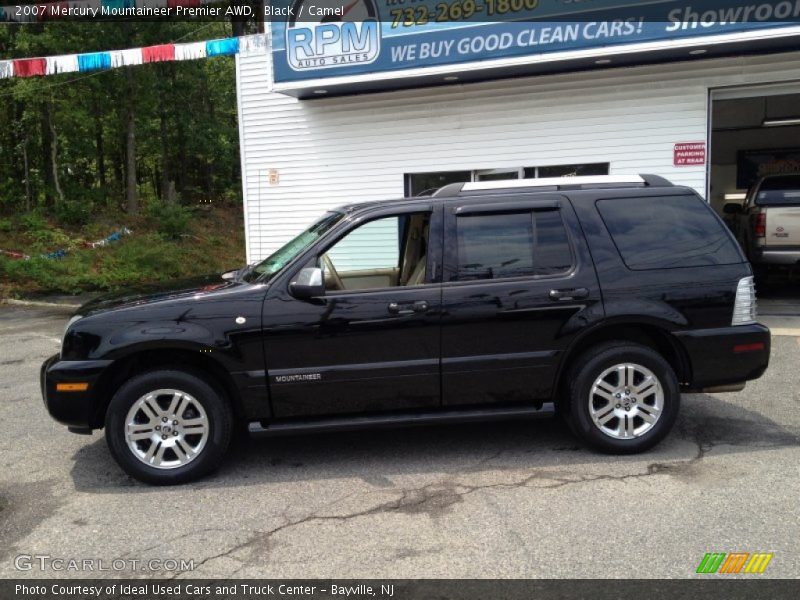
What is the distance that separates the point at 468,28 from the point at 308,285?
279 inches

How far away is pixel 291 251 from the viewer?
187 inches

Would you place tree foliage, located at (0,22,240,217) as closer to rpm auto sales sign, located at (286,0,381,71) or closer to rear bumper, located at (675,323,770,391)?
rpm auto sales sign, located at (286,0,381,71)

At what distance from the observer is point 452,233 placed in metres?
4.53

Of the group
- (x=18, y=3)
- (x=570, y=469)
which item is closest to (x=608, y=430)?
(x=570, y=469)

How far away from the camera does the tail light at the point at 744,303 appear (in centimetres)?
453

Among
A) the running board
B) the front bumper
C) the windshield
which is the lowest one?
the running board

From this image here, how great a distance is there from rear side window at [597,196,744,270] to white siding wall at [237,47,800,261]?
5.98m

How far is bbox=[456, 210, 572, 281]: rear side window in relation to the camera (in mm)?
4516

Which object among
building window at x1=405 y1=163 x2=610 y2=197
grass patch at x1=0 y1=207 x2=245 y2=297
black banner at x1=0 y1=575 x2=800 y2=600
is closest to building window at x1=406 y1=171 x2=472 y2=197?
building window at x1=405 y1=163 x2=610 y2=197

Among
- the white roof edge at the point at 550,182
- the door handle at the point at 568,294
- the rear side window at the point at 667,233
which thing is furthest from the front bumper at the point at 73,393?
the rear side window at the point at 667,233

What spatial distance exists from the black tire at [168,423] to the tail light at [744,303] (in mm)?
3505

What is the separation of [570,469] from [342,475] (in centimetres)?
152

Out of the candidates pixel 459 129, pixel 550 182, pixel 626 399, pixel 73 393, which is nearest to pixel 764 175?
pixel 459 129

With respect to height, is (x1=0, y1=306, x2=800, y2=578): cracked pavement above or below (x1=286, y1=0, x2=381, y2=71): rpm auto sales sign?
below
